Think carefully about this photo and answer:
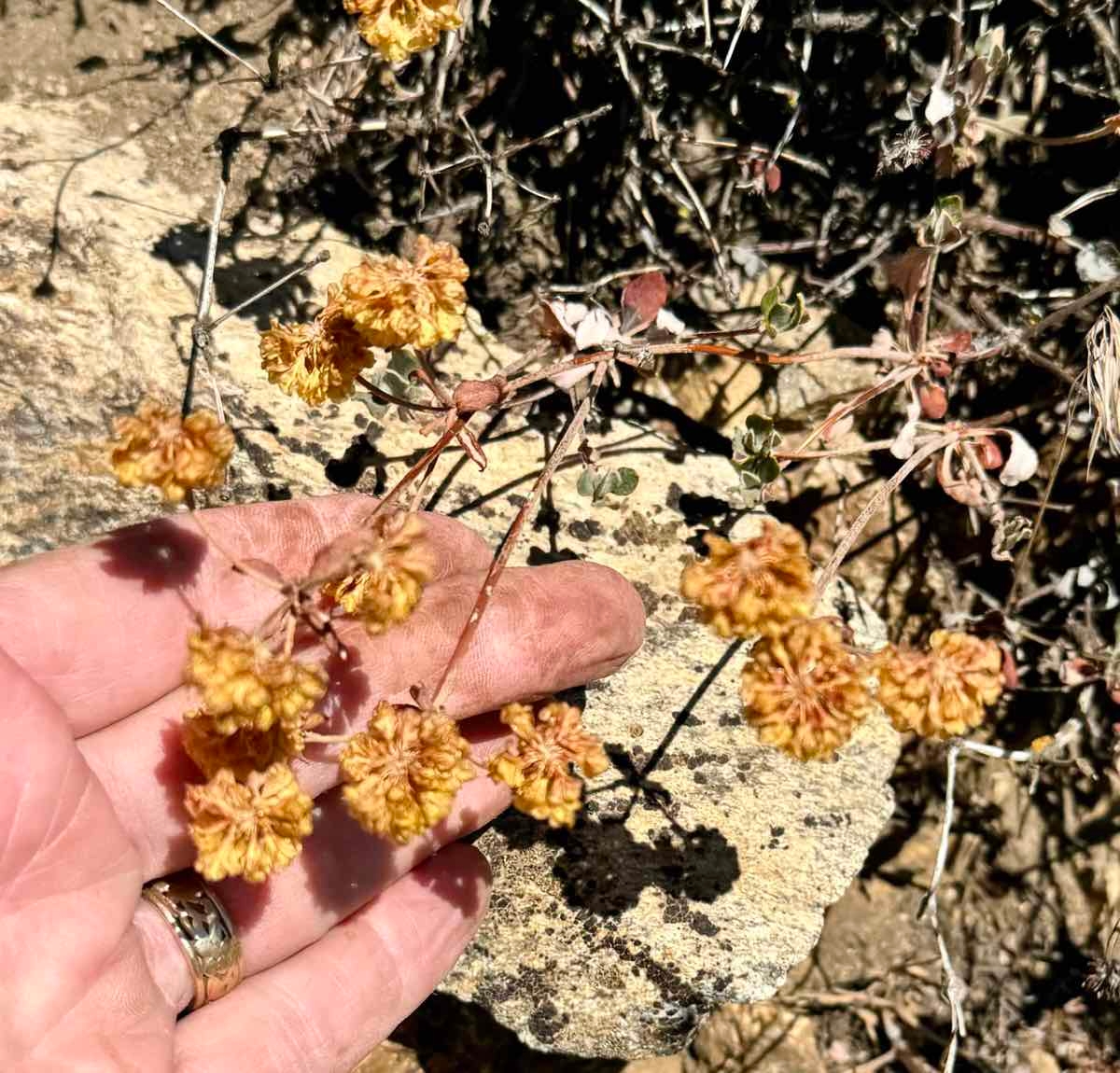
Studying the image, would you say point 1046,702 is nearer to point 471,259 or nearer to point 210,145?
point 471,259

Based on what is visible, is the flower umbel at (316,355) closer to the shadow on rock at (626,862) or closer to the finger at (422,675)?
the finger at (422,675)

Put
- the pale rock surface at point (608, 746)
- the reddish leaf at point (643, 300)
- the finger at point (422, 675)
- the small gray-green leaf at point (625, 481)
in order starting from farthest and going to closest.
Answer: the pale rock surface at point (608, 746) < the small gray-green leaf at point (625, 481) < the reddish leaf at point (643, 300) < the finger at point (422, 675)

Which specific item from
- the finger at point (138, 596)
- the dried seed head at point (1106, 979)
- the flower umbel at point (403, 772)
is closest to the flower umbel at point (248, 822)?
the flower umbel at point (403, 772)

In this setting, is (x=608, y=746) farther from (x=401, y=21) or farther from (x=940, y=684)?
(x=401, y=21)

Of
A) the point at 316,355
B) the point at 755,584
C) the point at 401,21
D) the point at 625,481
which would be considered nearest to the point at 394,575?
the point at 316,355

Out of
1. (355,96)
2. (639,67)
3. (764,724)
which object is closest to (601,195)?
(639,67)
